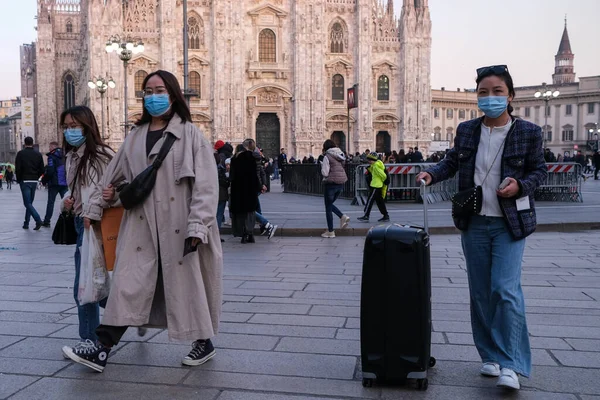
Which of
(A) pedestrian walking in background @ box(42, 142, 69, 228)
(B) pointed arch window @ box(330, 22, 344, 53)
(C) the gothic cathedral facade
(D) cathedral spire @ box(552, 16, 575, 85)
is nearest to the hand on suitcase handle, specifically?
(A) pedestrian walking in background @ box(42, 142, 69, 228)

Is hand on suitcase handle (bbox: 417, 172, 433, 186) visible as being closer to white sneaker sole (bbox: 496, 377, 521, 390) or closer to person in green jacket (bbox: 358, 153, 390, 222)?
white sneaker sole (bbox: 496, 377, 521, 390)

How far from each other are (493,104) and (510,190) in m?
0.52

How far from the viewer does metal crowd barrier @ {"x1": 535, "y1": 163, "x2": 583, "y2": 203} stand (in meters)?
18.0

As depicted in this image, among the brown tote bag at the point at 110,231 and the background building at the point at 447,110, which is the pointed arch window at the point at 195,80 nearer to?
the brown tote bag at the point at 110,231

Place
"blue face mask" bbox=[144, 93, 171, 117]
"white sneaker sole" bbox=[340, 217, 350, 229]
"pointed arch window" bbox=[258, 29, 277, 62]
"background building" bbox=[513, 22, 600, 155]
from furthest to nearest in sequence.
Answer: "background building" bbox=[513, 22, 600, 155]
"pointed arch window" bbox=[258, 29, 277, 62]
"white sneaker sole" bbox=[340, 217, 350, 229]
"blue face mask" bbox=[144, 93, 171, 117]

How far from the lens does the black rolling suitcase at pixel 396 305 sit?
3488 millimetres

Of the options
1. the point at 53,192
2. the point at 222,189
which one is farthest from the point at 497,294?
the point at 53,192

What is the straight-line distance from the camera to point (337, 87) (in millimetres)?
45656

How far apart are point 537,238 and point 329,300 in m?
6.11

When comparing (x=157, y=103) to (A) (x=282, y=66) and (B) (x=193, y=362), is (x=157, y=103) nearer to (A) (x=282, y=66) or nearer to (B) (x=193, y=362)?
(B) (x=193, y=362)

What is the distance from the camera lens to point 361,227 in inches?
475

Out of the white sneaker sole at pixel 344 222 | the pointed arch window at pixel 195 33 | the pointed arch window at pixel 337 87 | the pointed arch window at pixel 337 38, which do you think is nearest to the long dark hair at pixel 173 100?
the white sneaker sole at pixel 344 222

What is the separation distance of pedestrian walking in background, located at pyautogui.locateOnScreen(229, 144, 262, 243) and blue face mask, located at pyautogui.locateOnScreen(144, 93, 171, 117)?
6.73 metres

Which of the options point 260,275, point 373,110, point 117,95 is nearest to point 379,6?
point 373,110
